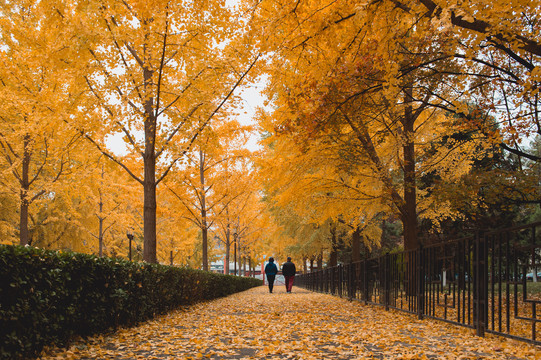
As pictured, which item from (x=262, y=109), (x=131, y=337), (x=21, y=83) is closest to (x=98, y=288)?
(x=131, y=337)

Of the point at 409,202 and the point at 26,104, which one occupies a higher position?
the point at 26,104

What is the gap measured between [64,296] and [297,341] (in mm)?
2706

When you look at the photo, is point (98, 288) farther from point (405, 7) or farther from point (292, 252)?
point (292, 252)

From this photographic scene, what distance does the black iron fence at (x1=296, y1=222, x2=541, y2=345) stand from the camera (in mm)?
4934

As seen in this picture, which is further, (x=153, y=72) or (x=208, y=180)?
(x=208, y=180)

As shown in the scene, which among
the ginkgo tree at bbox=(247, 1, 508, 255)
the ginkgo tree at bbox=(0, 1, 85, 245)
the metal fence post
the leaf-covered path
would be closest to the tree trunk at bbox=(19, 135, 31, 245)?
the ginkgo tree at bbox=(0, 1, 85, 245)

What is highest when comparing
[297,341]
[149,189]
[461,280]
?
[149,189]

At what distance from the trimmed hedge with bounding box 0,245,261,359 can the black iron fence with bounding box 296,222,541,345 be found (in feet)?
14.7

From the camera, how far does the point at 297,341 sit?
18.0 ft

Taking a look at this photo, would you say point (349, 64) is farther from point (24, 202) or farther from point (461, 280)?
point (24, 202)

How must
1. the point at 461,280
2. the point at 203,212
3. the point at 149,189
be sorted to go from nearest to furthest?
the point at 461,280 < the point at 149,189 < the point at 203,212

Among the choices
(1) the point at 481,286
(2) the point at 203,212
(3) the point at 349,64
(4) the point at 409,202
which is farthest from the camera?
(2) the point at 203,212

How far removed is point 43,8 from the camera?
9.66m

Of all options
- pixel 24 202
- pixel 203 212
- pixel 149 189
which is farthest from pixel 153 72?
pixel 203 212
